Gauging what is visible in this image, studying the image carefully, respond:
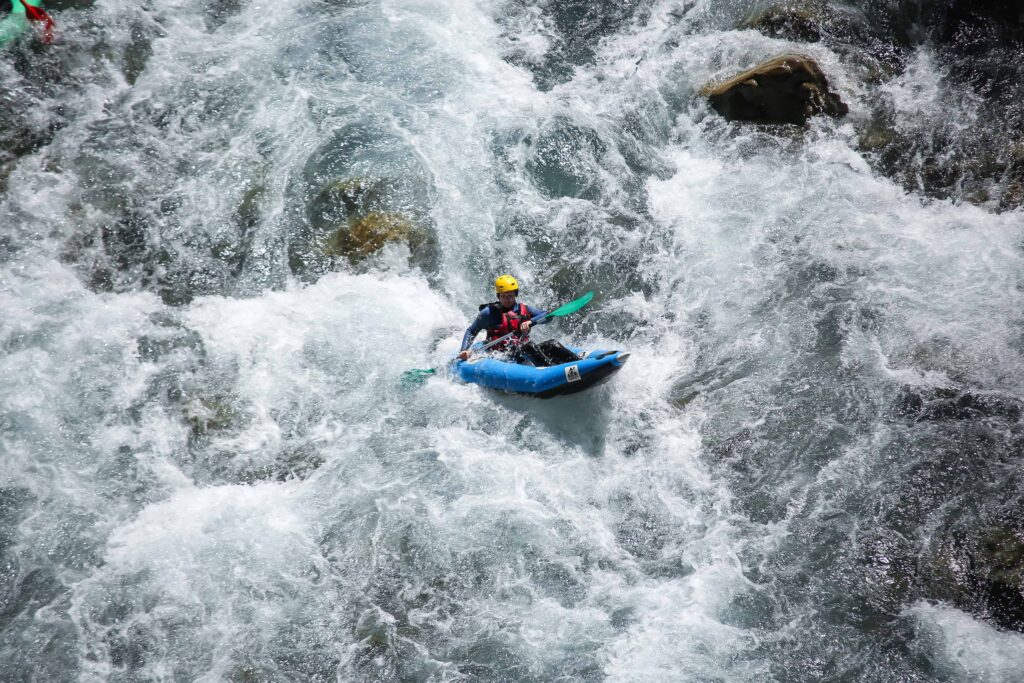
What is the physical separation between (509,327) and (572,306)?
2.27 feet

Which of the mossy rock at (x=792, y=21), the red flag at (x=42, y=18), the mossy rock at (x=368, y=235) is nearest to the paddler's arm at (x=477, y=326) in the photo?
the mossy rock at (x=368, y=235)

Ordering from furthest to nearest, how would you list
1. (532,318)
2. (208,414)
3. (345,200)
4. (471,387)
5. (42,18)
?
1. (42,18)
2. (345,200)
3. (532,318)
4. (471,387)
5. (208,414)

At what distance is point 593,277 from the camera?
9.23m

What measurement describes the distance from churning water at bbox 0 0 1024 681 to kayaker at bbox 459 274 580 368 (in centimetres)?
47

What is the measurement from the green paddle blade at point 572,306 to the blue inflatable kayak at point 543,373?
1.37 ft

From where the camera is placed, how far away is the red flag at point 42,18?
1128 cm

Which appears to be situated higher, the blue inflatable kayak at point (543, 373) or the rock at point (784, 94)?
the rock at point (784, 94)

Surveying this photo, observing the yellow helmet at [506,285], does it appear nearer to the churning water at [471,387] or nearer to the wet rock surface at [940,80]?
the churning water at [471,387]

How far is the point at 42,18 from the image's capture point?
11.4 metres

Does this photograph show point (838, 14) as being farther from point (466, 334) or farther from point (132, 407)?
point (132, 407)

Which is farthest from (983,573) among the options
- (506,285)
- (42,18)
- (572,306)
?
(42,18)

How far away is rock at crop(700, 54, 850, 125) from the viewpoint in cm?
995

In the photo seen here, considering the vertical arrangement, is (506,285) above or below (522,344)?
above

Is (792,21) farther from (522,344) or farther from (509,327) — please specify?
(522,344)
